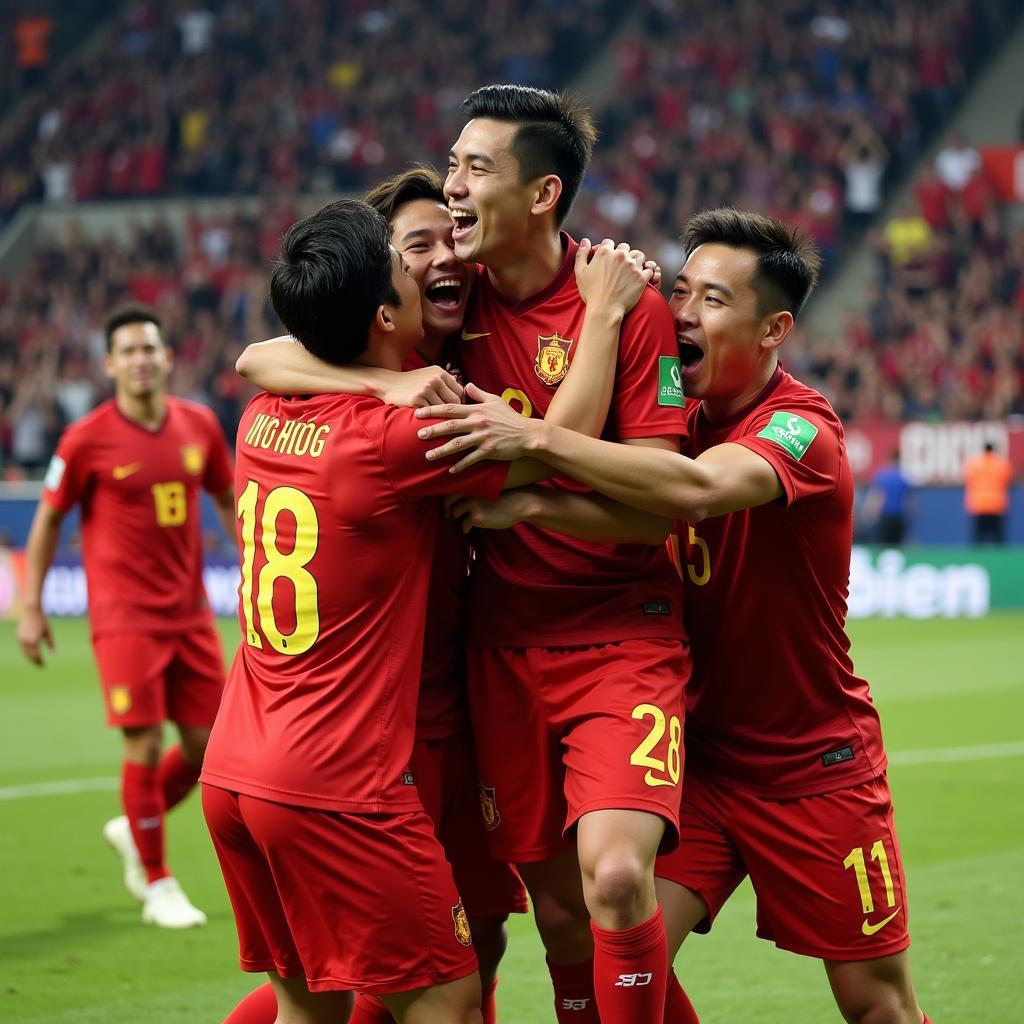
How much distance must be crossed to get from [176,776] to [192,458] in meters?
1.51

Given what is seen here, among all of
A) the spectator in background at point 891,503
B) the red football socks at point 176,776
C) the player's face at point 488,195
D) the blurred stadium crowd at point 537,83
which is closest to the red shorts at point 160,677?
the red football socks at point 176,776

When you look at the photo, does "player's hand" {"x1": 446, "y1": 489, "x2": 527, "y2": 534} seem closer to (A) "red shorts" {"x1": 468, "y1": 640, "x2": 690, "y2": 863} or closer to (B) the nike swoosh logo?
(A) "red shorts" {"x1": 468, "y1": 640, "x2": 690, "y2": 863}

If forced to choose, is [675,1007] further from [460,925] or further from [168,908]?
[168,908]

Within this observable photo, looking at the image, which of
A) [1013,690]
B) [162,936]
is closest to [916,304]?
[1013,690]

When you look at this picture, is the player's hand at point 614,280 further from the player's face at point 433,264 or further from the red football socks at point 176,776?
the red football socks at point 176,776

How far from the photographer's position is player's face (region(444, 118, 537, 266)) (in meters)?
4.36

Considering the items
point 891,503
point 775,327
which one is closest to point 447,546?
point 775,327

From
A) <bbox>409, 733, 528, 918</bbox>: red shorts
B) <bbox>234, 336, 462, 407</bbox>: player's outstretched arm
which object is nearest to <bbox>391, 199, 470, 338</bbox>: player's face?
<bbox>234, 336, 462, 407</bbox>: player's outstretched arm

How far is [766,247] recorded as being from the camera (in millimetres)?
4445

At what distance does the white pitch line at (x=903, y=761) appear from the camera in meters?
9.77

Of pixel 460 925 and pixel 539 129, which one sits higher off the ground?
pixel 539 129

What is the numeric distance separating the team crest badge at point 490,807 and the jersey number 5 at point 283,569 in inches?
33.1

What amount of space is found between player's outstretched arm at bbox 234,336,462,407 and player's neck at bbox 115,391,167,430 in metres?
4.05

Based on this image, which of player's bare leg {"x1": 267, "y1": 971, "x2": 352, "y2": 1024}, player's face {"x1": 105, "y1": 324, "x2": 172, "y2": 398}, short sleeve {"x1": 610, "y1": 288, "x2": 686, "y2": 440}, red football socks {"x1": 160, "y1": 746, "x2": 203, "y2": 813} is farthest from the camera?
player's face {"x1": 105, "y1": 324, "x2": 172, "y2": 398}
